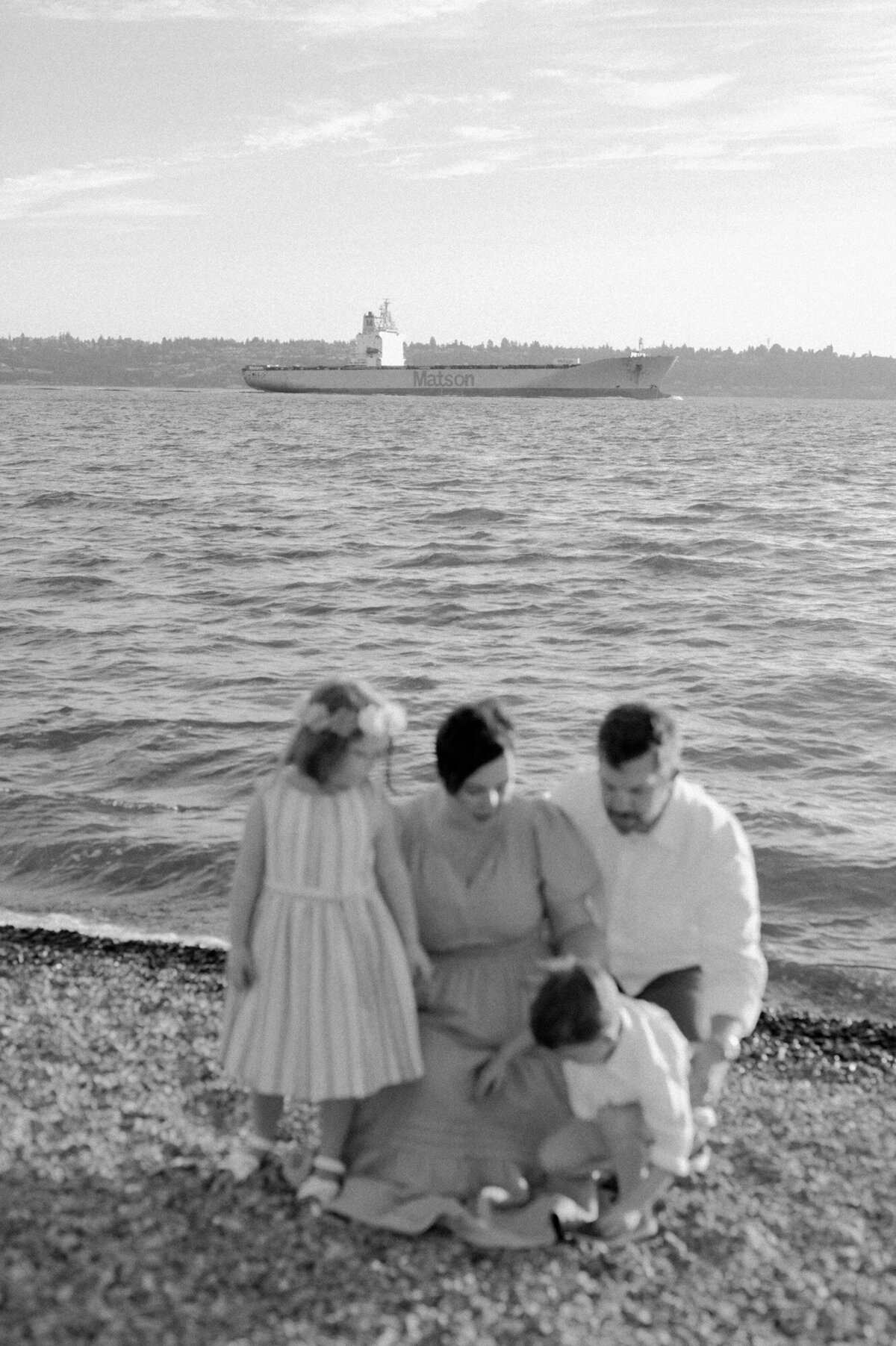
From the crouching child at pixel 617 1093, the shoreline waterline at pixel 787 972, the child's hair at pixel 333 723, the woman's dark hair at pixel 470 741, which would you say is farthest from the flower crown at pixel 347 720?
the shoreline waterline at pixel 787 972

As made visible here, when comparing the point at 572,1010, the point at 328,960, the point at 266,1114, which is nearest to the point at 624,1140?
the point at 572,1010

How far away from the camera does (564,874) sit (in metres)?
3.71

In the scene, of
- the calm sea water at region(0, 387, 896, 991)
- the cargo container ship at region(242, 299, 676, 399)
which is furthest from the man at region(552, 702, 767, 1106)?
the cargo container ship at region(242, 299, 676, 399)

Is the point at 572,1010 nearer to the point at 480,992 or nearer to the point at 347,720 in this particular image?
the point at 480,992

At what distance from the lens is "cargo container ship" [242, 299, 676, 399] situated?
111125mm

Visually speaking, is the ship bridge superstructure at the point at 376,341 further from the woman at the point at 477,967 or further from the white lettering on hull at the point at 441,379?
the woman at the point at 477,967

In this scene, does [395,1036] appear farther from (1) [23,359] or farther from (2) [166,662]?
(1) [23,359]

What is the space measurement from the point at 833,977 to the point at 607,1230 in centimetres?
332

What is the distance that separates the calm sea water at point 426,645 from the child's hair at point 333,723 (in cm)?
358

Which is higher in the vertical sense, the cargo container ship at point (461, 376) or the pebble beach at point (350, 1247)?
the cargo container ship at point (461, 376)

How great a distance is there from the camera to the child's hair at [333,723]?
138 inches

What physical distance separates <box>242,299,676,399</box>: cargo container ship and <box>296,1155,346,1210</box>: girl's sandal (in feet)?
356

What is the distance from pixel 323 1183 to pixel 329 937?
60cm

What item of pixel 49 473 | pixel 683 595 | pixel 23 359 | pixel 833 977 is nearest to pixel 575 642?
pixel 683 595
